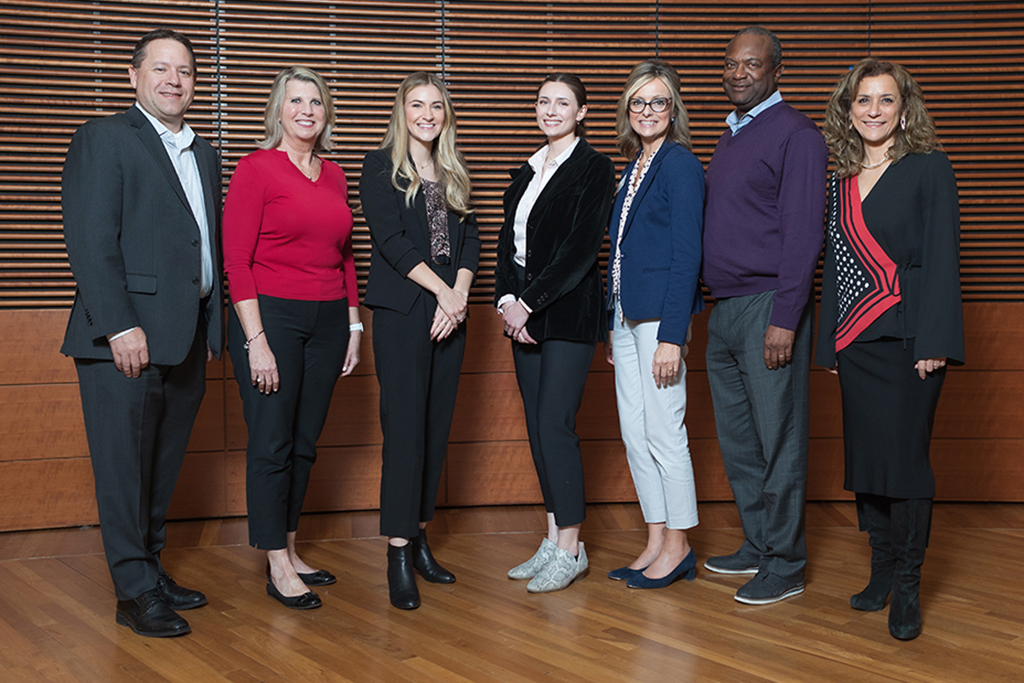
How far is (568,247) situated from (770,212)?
70 cm

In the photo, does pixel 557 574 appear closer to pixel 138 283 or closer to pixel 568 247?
pixel 568 247

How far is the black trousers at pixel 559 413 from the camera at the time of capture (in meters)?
2.97

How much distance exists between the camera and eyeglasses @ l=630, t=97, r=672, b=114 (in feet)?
9.64

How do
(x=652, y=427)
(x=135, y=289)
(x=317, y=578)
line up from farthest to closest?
(x=317, y=578), (x=652, y=427), (x=135, y=289)

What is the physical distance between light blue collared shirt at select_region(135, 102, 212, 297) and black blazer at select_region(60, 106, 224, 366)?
7 cm

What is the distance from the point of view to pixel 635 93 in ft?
9.73

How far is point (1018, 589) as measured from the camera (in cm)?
309

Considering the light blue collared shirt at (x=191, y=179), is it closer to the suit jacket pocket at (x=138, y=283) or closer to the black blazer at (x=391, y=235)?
the suit jacket pocket at (x=138, y=283)

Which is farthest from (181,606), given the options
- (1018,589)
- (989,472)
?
(989,472)

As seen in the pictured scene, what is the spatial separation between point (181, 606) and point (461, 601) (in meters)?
0.96

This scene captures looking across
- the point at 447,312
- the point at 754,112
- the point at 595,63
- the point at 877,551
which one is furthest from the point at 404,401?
the point at 595,63

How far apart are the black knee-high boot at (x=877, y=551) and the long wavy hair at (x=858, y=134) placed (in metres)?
1.11

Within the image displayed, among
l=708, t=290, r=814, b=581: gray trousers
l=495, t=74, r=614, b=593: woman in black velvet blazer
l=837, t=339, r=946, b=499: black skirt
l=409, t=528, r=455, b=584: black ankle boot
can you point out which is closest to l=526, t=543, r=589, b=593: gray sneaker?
l=495, t=74, r=614, b=593: woman in black velvet blazer

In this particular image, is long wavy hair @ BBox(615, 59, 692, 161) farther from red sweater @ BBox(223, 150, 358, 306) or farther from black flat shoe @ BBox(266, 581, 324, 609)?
black flat shoe @ BBox(266, 581, 324, 609)
